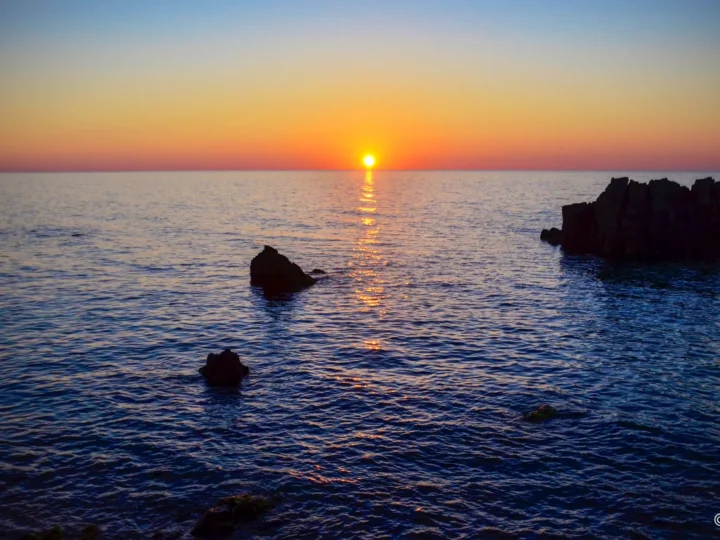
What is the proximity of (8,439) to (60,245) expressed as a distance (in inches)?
3122

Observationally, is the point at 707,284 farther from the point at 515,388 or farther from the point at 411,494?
the point at 411,494

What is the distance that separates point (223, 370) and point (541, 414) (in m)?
21.1

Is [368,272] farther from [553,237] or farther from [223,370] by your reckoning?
[553,237]

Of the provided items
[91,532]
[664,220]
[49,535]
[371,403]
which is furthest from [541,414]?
[664,220]

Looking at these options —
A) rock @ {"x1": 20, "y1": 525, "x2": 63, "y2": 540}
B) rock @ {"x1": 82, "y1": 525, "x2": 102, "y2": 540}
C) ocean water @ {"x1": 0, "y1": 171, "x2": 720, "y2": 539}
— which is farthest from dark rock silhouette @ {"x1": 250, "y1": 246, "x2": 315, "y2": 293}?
rock @ {"x1": 20, "y1": 525, "x2": 63, "y2": 540}

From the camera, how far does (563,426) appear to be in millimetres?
33062

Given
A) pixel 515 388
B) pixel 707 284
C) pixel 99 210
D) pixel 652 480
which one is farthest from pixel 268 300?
pixel 99 210

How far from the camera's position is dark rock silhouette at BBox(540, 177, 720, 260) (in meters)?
87.8

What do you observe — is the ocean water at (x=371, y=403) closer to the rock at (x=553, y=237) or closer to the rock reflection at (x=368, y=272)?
the rock reflection at (x=368, y=272)

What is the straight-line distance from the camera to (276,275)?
71250 millimetres

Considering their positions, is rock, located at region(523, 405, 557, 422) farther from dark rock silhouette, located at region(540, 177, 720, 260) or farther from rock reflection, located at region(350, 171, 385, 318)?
dark rock silhouette, located at region(540, 177, 720, 260)

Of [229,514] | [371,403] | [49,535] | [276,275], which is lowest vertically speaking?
[49,535]

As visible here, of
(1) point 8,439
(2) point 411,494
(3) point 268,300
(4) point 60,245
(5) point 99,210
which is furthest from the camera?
(5) point 99,210

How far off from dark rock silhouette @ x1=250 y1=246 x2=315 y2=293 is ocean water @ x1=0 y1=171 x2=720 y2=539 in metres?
2.72
